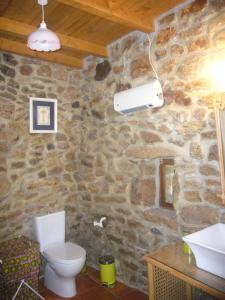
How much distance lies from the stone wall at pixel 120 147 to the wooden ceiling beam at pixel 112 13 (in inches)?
7.4

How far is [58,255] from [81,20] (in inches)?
89.4

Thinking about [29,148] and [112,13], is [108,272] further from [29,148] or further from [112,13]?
[112,13]

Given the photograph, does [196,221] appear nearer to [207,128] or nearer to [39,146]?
[207,128]

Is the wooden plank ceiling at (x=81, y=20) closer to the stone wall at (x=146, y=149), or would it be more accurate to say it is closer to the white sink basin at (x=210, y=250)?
the stone wall at (x=146, y=149)

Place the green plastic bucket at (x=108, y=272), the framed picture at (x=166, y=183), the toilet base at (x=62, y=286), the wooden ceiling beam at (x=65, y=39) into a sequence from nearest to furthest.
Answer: the wooden ceiling beam at (x=65, y=39) → the framed picture at (x=166, y=183) → the toilet base at (x=62, y=286) → the green plastic bucket at (x=108, y=272)

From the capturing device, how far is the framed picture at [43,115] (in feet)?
10.0

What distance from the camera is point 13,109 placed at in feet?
9.65

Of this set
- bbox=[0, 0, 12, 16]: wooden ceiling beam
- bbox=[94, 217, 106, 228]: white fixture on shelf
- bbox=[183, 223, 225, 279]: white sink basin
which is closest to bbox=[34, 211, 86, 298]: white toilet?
bbox=[94, 217, 106, 228]: white fixture on shelf

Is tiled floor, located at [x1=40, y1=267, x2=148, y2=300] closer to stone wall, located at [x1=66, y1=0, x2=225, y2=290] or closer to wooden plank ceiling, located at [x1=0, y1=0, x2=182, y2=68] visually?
stone wall, located at [x1=66, y1=0, x2=225, y2=290]

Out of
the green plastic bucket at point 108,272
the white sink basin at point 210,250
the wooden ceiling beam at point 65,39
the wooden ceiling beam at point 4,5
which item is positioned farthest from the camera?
the green plastic bucket at point 108,272

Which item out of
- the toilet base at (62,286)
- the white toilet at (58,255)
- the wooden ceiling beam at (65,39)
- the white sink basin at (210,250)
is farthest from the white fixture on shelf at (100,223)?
the wooden ceiling beam at (65,39)

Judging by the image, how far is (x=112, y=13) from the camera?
2115 mm

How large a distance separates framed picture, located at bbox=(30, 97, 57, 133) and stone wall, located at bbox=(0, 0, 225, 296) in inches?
3.0

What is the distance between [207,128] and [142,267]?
1.52m
